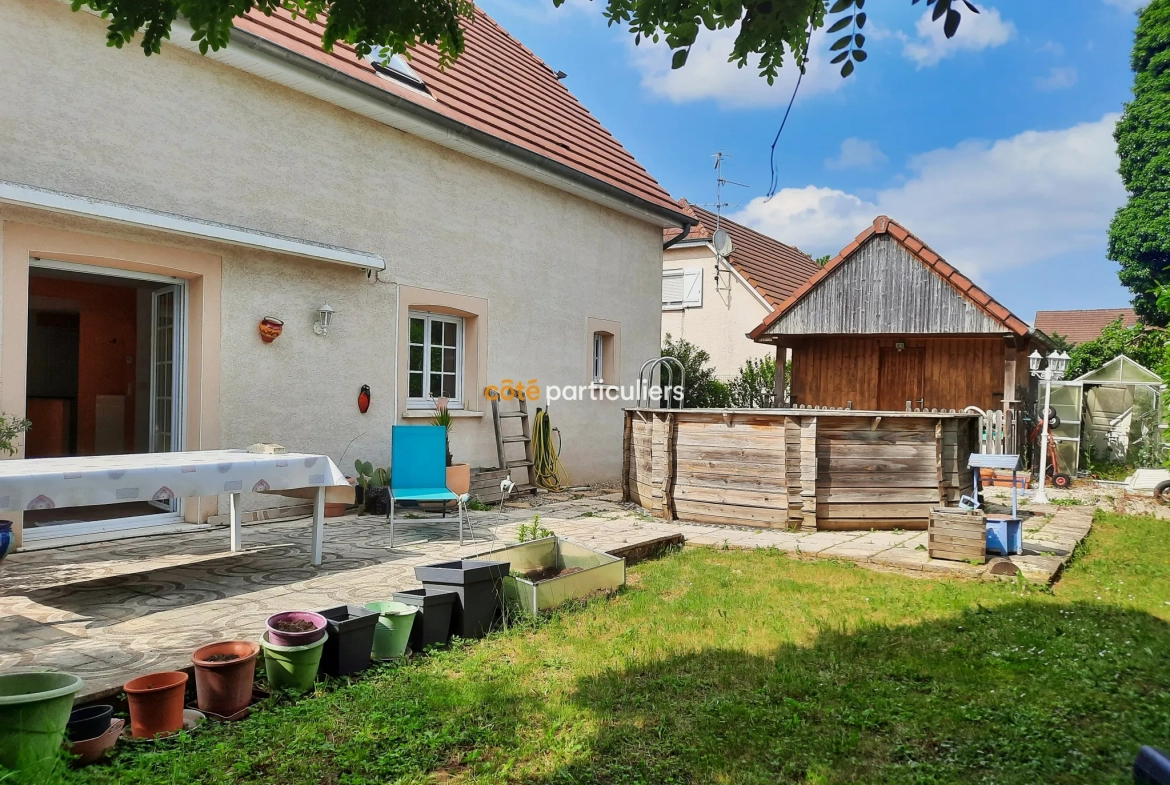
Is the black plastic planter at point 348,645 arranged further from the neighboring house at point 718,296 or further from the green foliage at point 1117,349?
the green foliage at point 1117,349

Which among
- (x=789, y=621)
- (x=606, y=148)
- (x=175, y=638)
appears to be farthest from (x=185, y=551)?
(x=606, y=148)

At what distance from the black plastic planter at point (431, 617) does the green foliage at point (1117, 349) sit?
18.4 metres

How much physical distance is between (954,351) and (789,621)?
39.2 feet

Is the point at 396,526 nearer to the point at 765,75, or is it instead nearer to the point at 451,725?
the point at 451,725

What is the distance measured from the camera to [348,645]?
3.89 meters

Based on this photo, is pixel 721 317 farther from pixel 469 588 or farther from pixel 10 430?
pixel 10 430

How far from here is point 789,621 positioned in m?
5.01

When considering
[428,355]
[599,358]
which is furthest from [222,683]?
[599,358]

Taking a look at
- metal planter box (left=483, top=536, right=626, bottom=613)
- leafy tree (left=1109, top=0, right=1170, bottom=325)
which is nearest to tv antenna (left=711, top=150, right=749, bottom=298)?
metal planter box (left=483, top=536, right=626, bottom=613)

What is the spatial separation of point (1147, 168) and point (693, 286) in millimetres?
17891

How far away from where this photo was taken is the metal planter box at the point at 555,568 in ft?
16.5

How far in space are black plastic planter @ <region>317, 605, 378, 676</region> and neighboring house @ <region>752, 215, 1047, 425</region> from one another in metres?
12.4

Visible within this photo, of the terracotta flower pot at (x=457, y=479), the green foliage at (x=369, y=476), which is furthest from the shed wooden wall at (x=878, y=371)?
the green foliage at (x=369, y=476)

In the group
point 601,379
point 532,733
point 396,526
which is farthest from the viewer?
point 601,379
